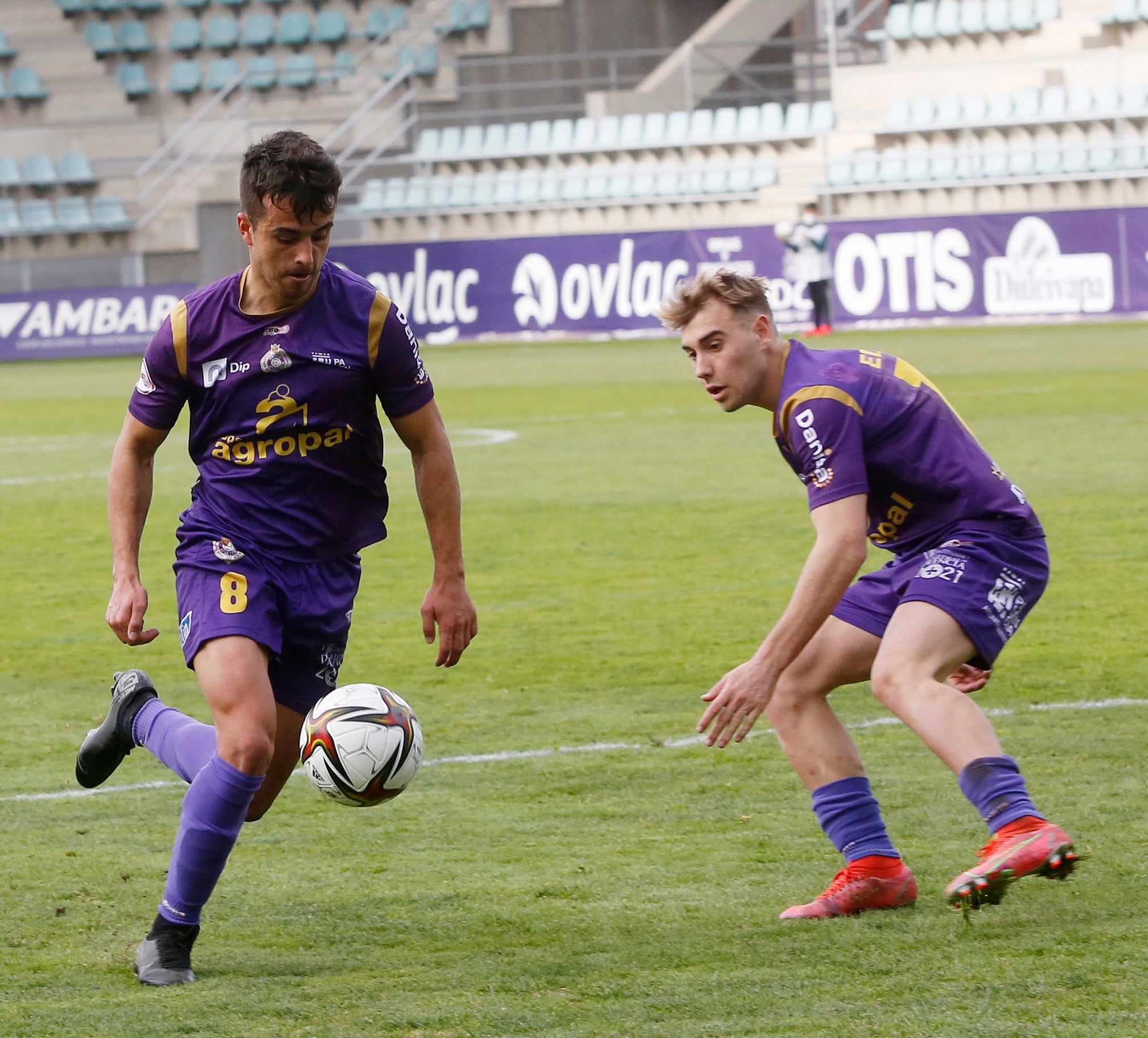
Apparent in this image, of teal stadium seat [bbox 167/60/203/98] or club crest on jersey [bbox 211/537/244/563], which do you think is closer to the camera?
club crest on jersey [bbox 211/537/244/563]

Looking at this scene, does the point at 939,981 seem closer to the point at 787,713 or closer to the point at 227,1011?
the point at 787,713

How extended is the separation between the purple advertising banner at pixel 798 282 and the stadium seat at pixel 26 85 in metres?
10.6

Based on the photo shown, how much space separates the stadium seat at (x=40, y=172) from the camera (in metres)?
35.9

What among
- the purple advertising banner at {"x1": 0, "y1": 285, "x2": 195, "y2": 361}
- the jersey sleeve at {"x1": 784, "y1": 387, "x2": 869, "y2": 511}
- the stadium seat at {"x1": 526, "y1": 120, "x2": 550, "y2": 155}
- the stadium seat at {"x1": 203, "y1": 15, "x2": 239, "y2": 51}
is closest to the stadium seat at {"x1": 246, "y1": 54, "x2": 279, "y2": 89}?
the stadium seat at {"x1": 203, "y1": 15, "x2": 239, "y2": 51}

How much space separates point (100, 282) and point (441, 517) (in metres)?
29.0

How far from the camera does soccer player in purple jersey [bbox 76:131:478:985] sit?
4.07 metres

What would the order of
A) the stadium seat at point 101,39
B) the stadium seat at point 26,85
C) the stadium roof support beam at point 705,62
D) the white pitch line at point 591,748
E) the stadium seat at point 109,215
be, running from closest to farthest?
1. the white pitch line at point 591,748
2. the stadium seat at point 109,215
3. the stadium roof support beam at point 705,62
4. the stadium seat at point 26,85
5. the stadium seat at point 101,39

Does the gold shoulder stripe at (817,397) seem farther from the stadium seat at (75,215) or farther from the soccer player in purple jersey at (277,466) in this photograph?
the stadium seat at (75,215)

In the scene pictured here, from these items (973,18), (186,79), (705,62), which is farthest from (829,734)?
(186,79)

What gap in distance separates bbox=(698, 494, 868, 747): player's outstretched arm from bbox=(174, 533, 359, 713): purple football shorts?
92 cm

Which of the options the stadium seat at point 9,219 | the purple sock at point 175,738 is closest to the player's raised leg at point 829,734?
the purple sock at point 175,738

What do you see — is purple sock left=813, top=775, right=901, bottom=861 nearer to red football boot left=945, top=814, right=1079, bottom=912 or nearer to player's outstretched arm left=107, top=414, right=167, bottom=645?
red football boot left=945, top=814, right=1079, bottom=912

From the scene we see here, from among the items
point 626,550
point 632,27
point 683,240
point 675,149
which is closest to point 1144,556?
point 626,550

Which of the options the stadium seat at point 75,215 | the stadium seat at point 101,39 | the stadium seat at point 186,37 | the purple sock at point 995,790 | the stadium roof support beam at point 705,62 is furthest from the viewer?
the stadium seat at point 186,37
